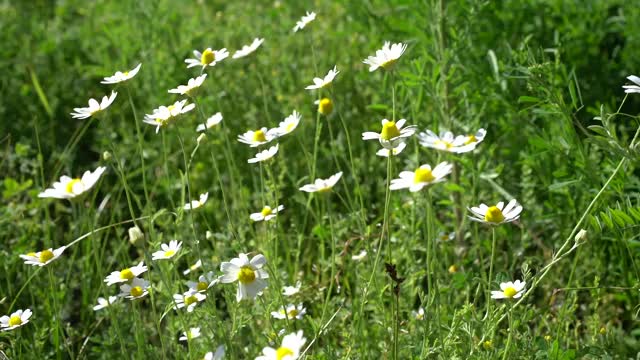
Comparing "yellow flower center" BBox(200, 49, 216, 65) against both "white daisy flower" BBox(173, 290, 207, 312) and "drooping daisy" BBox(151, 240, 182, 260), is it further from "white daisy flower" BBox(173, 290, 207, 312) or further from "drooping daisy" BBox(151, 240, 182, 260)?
"white daisy flower" BBox(173, 290, 207, 312)

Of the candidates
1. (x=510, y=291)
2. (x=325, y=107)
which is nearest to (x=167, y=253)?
(x=325, y=107)

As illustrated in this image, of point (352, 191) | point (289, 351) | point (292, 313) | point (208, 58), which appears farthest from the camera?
point (352, 191)

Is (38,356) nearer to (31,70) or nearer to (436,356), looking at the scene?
(436,356)

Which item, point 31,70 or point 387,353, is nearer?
point 387,353

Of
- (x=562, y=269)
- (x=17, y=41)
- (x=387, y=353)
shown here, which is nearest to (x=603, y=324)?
(x=562, y=269)

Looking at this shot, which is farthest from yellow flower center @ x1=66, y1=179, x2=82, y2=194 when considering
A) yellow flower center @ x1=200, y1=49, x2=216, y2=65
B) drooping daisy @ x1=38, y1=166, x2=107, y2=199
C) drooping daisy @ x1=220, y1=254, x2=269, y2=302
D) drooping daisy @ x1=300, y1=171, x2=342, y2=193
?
yellow flower center @ x1=200, y1=49, x2=216, y2=65

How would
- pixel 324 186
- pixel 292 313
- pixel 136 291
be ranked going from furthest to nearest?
pixel 292 313 → pixel 136 291 → pixel 324 186

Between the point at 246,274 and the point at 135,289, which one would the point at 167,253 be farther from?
the point at 246,274
